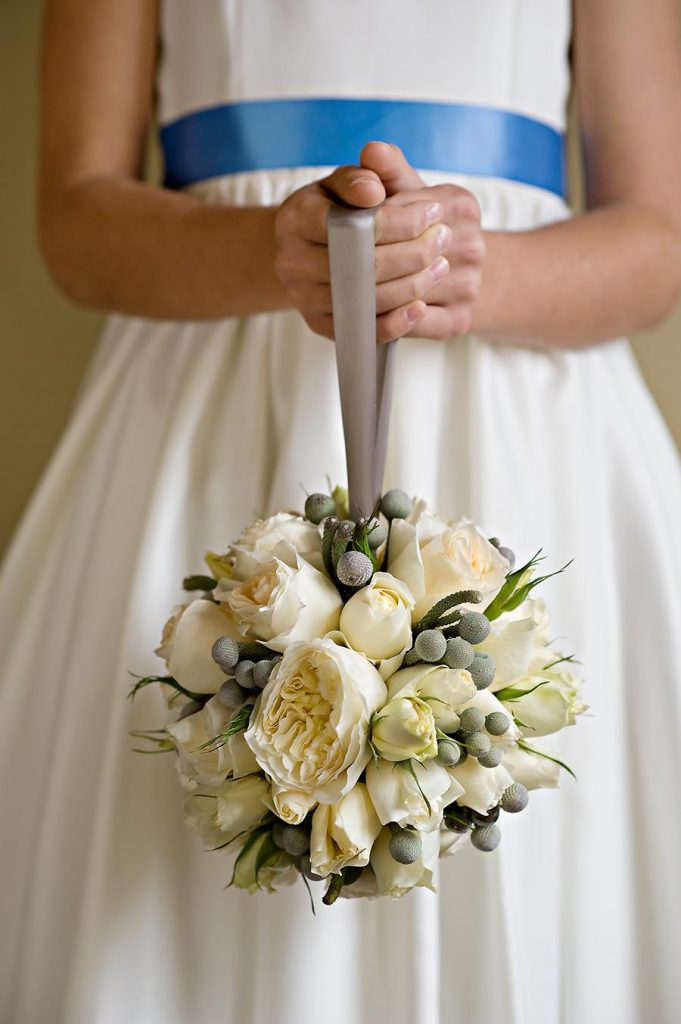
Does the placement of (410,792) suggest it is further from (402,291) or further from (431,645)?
(402,291)

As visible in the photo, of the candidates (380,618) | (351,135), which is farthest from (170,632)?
(351,135)

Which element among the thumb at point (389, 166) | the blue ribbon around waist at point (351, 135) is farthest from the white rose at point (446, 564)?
the blue ribbon around waist at point (351, 135)

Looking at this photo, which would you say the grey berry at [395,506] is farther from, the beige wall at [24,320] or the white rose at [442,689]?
the beige wall at [24,320]

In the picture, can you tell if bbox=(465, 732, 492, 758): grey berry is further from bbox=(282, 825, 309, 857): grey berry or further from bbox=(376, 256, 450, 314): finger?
bbox=(376, 256, 450, 314): finger

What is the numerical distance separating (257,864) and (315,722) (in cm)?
10

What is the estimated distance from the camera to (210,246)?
791mm

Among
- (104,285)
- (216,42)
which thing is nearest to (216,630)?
(104,285)

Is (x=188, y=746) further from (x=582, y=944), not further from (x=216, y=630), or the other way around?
(x=582, y=944)

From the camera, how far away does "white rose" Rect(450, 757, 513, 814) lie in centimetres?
53

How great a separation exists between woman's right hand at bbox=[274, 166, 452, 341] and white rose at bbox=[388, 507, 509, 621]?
0.48 feet

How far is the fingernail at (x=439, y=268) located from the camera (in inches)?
26.5

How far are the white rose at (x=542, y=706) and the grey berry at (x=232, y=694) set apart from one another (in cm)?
14

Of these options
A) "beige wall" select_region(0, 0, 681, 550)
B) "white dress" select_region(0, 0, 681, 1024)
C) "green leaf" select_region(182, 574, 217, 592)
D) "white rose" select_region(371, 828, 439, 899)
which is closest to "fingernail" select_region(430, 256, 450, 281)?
"white dress" select_region(0, 0, 681, 1024)

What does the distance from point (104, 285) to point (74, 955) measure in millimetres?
497
